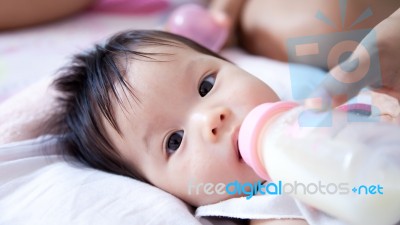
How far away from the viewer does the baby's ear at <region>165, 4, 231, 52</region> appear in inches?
48.7

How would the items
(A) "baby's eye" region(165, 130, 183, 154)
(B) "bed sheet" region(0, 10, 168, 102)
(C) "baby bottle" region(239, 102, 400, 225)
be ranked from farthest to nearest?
1. (B) "bed sheet" region(0, 10, 168, 102)
2. (A) "baby's eye" region(165, 130, 183, 154)
3. (C) "baby bottle" region(239, 102, 400, 225)

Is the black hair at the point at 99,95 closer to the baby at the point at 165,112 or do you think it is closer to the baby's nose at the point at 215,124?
the baby at the point at 165,112

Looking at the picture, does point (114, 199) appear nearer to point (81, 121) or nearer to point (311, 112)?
point (81, 121)

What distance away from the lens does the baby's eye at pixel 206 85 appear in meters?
0.76

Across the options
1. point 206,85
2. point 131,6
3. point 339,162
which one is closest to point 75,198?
point 206,85

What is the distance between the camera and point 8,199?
73cm

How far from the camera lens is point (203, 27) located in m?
1.24

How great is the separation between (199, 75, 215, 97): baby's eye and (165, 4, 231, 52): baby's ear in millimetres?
467

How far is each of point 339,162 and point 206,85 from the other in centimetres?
33

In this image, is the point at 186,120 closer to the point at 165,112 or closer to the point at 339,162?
the point at 165,112

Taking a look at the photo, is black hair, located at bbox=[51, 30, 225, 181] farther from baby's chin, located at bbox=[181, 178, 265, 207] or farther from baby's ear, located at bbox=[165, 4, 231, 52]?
baby's ear, located at bbox=[165, 4, 231, 52]

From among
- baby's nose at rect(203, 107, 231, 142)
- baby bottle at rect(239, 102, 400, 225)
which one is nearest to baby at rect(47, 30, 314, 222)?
baby's nose at rect(203, 107, 231, 142)

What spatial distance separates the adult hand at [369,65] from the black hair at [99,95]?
349 millimetres

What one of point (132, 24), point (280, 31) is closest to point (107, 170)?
point (280, 31)
